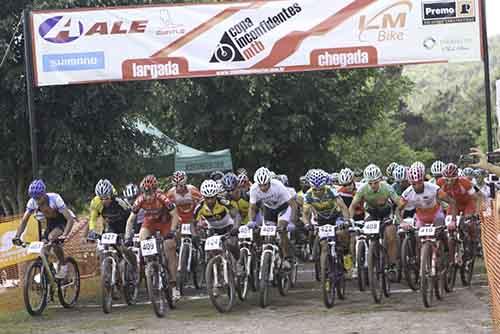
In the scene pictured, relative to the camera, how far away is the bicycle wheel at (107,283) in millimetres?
11730

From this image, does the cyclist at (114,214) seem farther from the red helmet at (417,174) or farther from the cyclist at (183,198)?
the red helmet at (417,174)

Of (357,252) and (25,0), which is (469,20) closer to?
(357,252)

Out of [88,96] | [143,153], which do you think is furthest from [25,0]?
[143,153]

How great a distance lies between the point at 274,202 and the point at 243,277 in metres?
1.44

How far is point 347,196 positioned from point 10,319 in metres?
6.42

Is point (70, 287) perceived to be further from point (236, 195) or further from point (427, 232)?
point (427, 232)

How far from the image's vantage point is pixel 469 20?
14.1m

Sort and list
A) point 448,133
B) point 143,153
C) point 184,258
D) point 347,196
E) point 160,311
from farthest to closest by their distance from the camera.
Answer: point 448,133 < point 143,153 < point 347,196 < point 184,258 < point 160,311

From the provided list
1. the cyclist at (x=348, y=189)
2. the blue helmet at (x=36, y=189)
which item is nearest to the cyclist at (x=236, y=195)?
the cyclist at (x=348, y=189)

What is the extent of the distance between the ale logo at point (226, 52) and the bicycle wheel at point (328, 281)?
13.7 feet

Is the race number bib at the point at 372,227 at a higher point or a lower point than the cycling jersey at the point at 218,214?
lower

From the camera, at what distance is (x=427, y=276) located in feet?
36.1

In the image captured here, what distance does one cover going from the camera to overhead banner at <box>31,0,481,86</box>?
14.1 m

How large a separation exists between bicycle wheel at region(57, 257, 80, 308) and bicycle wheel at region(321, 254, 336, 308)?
13.1 ft
